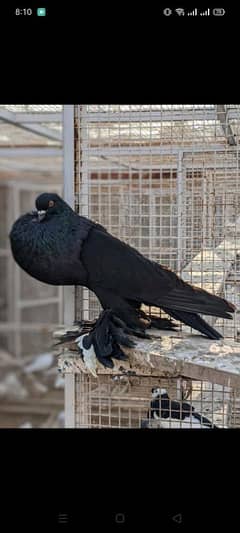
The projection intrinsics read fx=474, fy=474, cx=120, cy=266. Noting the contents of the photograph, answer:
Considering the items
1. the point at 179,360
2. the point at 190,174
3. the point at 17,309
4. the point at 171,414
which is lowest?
the point at 17,309

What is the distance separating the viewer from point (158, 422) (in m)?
0.73

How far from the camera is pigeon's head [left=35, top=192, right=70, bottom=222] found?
67cm

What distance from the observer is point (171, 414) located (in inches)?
28.7

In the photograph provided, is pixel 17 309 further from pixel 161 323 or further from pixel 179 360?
pixel 179 360

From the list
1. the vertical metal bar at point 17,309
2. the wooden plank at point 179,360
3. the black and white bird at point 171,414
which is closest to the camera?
the wooden plank at point 179,360

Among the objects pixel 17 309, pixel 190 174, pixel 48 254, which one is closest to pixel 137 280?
pixel 48 254

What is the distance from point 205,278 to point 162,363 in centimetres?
20

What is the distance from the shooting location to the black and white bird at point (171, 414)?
698 millimetres

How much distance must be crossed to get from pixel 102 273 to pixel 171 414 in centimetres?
25
